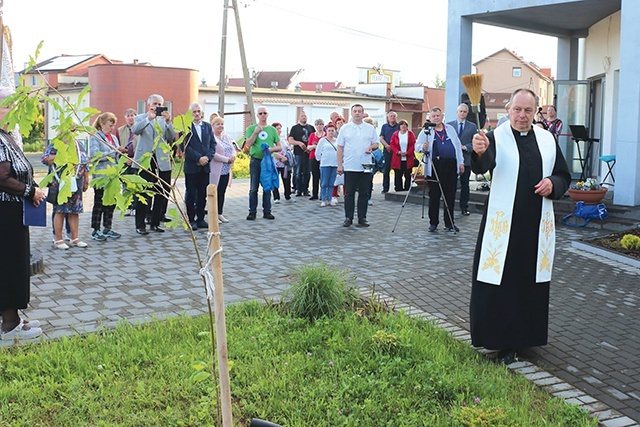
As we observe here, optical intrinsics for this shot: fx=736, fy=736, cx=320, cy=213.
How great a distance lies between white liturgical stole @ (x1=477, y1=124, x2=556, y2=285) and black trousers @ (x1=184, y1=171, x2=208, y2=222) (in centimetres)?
746

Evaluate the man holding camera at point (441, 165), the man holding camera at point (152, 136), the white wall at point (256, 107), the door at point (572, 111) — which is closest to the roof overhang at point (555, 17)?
the door at point (572, 111)

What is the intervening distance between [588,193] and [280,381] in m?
9.55

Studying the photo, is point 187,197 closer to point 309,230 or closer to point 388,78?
point 309,230

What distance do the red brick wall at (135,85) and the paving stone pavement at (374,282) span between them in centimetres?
3511

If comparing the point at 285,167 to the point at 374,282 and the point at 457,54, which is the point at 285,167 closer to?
the point at 457,54

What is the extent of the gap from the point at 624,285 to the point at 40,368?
6.45 m

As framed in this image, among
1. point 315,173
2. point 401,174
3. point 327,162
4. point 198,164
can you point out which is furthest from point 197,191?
point 401,174

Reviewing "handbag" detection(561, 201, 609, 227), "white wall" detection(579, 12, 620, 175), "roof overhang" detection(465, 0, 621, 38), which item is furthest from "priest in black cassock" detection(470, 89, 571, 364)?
"white wall" detection(579, 12, 620, 175)

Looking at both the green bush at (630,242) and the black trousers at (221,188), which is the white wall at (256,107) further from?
the green bush at (630,242)

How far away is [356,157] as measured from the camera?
12727 millimetres

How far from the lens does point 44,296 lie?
7.53 m

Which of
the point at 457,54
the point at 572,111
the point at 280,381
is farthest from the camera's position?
the point at 572,111

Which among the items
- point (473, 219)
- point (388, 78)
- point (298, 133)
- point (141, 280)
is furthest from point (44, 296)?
point (388, 78)

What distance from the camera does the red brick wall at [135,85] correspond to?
46.3m
